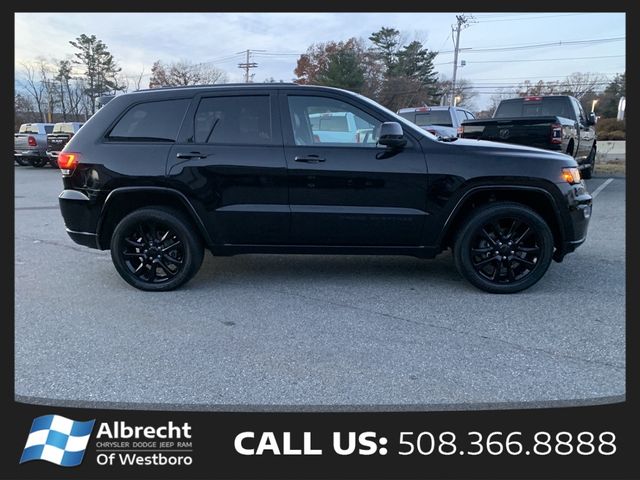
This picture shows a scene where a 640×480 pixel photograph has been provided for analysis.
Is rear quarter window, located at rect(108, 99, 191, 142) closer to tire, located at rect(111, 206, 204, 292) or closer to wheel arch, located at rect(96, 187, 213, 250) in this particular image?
wheel arch, located at rect(96, 187, 213, 250)

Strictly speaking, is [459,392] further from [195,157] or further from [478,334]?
[195,157]

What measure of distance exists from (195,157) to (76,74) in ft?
168

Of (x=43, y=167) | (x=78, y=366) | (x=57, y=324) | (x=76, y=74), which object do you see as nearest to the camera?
(x=78, y=366)

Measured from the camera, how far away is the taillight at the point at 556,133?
868 cm

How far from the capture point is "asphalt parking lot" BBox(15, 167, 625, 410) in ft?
9.78

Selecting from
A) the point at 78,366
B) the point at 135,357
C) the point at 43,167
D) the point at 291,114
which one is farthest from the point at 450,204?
the point at 43,167

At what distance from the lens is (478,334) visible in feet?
12.4

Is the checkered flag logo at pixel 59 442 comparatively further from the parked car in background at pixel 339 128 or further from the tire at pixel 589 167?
the tire at pixel 589 167

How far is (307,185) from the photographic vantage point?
4.55m

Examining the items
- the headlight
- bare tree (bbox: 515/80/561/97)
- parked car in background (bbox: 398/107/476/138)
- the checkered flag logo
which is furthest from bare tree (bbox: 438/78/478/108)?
the checkered flag logo

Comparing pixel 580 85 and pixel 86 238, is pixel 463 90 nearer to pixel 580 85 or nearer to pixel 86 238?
pixel 580 85

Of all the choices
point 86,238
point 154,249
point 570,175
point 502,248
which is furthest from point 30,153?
point 570,175

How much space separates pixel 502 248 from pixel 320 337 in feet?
6.70

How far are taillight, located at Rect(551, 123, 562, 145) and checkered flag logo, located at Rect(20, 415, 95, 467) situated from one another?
853cm
